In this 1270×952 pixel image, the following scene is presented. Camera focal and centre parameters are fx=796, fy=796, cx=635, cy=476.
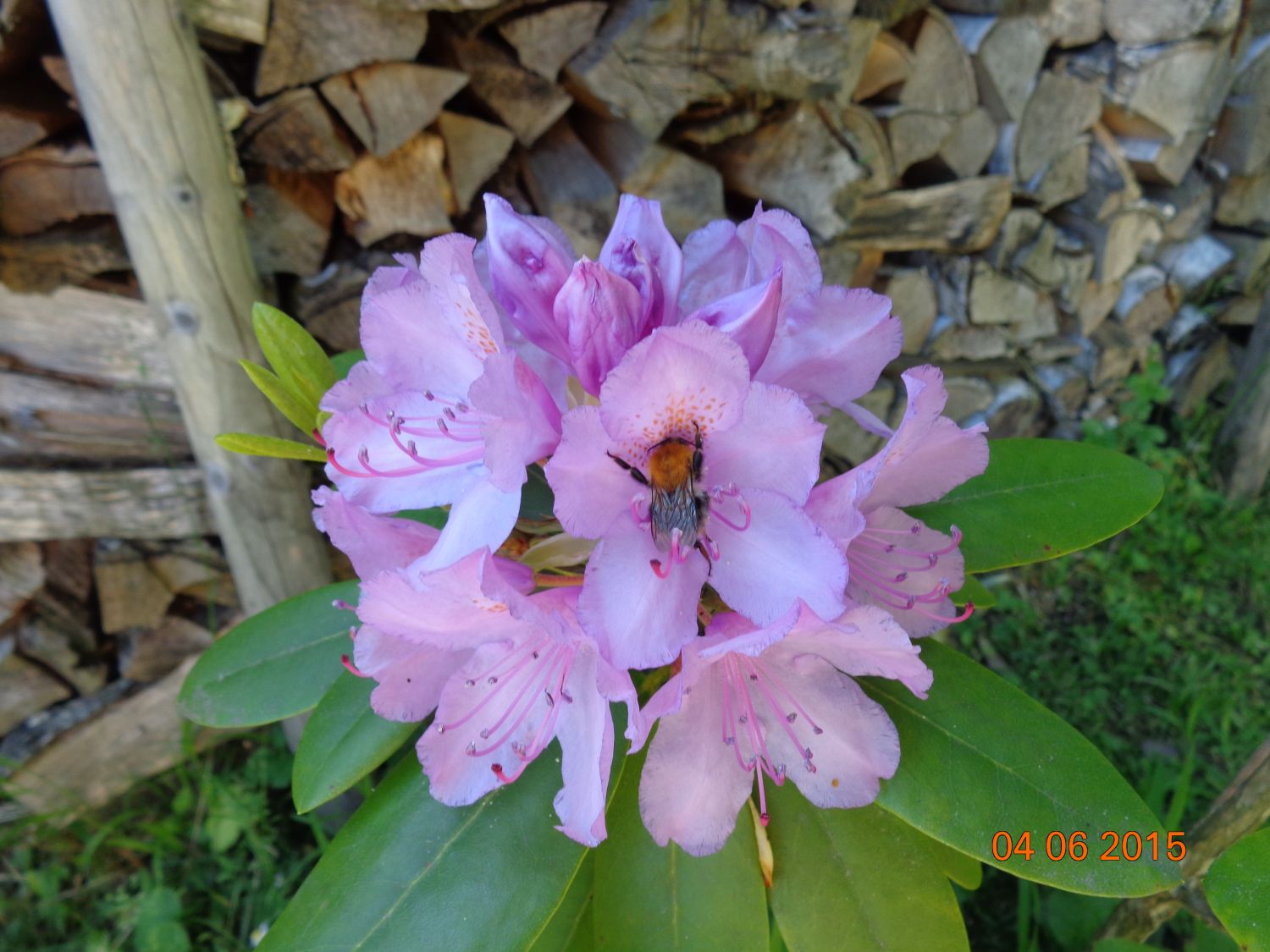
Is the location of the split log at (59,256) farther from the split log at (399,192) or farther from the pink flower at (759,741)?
the pink flower at (759,741)

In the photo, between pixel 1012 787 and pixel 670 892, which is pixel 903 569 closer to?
pixel 1012 787

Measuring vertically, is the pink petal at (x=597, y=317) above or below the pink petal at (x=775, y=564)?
above

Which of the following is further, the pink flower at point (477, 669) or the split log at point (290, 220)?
the split log at point (290, 220)

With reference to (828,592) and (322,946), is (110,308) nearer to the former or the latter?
(322,946)

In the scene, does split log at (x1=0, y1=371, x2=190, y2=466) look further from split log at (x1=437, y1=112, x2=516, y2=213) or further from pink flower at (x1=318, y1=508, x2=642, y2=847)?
pink flower at (x1=318, y1=508, x2=642, y2=847)

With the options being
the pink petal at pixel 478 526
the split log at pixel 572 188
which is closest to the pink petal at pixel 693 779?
the pink petal at pixel 478 526

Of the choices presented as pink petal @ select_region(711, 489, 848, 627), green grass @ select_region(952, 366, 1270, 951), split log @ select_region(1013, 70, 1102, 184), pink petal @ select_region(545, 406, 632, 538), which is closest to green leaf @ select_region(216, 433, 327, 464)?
pink petal @ select_region(545, 406, 632, 538)

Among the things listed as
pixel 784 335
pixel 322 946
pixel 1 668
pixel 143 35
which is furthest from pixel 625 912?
pixel 1 668
